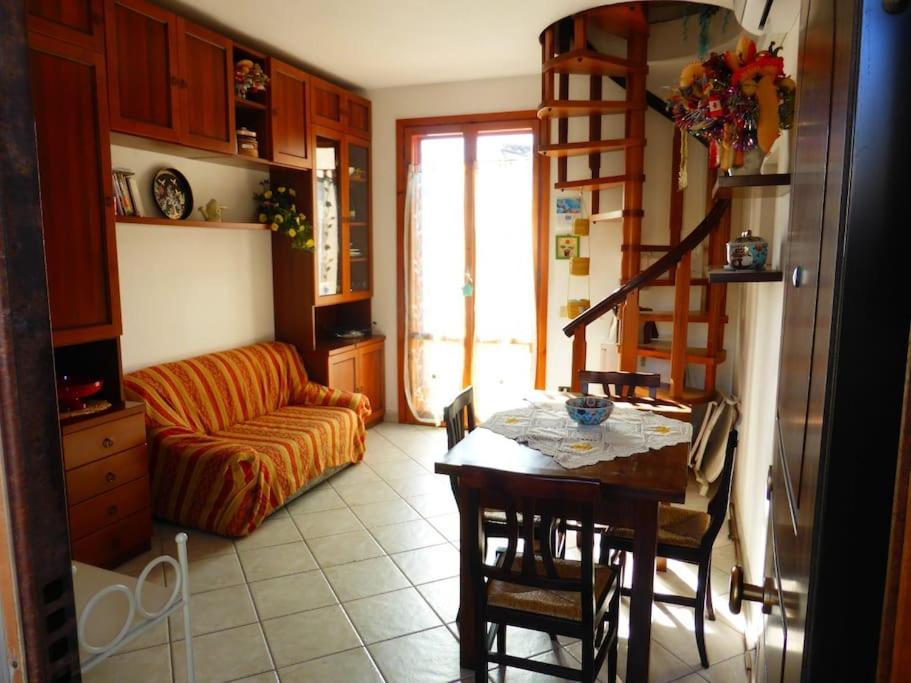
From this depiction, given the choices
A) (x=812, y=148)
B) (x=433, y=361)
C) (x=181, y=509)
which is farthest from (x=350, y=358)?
(x=812, y=148)

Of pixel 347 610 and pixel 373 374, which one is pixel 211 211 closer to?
pixel 373 374

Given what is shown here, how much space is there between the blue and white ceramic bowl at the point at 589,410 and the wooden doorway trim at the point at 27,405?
2.17 metres

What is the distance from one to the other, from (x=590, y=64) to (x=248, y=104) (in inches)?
87.3

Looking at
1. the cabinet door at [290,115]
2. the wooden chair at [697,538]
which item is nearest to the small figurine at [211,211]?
the cabinet door at [290,115]

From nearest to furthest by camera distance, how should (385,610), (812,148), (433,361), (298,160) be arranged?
(812,148)
(385,610)
(298,160)
(433,361)

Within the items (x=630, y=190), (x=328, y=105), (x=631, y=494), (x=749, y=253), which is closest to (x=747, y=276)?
(x=749, y=253)

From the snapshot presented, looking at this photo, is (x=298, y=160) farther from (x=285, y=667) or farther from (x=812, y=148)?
(x=812, y=148)

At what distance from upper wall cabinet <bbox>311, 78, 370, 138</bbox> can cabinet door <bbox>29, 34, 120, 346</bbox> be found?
6.50 feet

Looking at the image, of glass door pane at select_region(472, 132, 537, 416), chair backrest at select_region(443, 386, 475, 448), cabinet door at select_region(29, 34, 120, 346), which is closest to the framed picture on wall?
glass door pane at select_region(472, 132, 537, 416)

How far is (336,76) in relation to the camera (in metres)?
5.02

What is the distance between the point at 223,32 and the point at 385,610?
360 centimetres

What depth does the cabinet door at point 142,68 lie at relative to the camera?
306 centimetres

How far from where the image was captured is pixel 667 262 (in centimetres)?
359

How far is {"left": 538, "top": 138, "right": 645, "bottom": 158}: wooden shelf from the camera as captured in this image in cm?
412
